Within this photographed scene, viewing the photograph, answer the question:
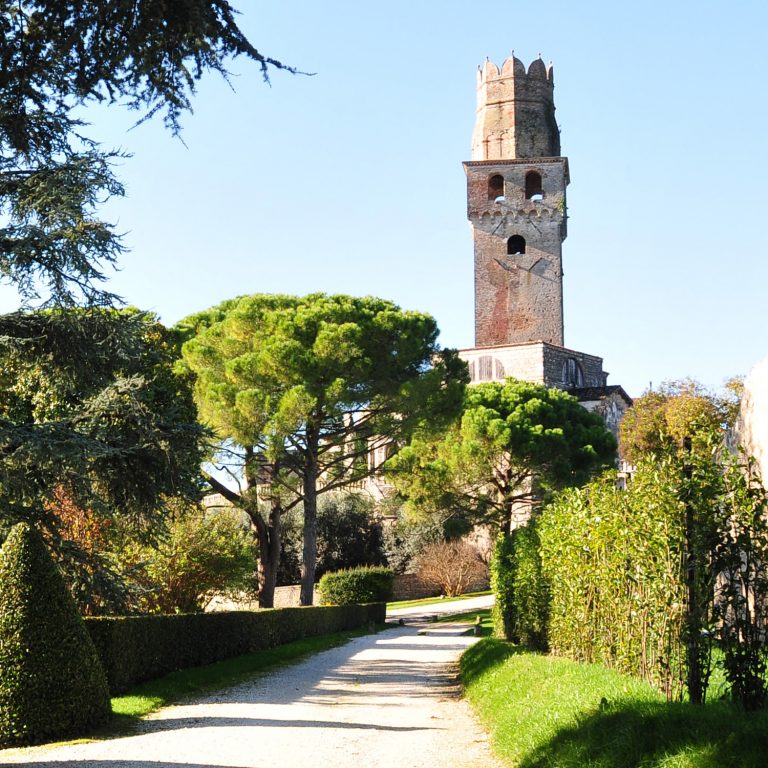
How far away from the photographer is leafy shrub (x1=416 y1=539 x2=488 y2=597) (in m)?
45.3

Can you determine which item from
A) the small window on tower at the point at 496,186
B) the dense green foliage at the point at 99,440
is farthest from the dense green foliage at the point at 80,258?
the small window on tower at the point at 496,186

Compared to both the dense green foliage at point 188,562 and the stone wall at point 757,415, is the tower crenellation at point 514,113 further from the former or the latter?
the stone wall at point 757,415

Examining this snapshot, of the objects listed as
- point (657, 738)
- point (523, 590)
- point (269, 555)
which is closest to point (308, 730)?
point (657, 738)

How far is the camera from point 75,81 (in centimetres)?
697

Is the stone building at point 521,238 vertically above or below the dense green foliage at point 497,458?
above

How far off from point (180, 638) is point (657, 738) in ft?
34.1

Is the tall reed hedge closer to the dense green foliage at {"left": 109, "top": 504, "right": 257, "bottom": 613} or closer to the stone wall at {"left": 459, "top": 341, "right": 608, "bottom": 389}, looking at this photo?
the dense green foliage at {"left": 109, "top": 504, "right": 257, "bottom": 613}

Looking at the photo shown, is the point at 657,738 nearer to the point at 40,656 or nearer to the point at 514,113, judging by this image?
the point at 40,656

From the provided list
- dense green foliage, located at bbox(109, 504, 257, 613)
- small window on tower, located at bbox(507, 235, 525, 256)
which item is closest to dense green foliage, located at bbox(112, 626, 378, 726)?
dense green foliage, located at bbox(109, 504, 257, 613)

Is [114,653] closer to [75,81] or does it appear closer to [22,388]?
[22,388]

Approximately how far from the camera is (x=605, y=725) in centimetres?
619

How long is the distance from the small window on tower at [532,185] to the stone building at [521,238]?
Result: 0.06 metres

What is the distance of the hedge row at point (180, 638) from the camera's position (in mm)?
11711

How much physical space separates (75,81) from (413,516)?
33.0m
